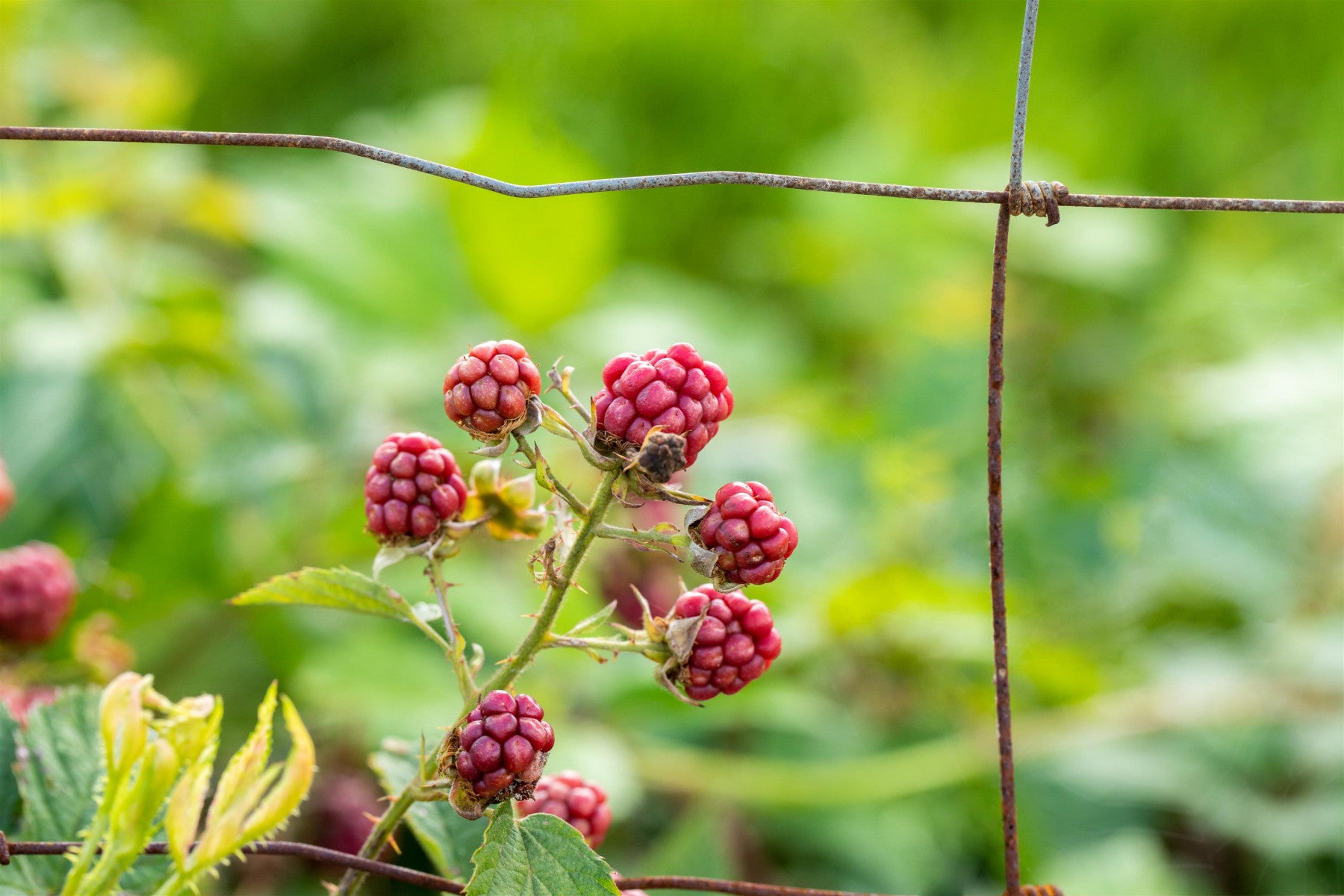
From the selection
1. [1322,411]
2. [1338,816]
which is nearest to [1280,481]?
[1322,411]

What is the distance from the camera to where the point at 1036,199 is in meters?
0.57

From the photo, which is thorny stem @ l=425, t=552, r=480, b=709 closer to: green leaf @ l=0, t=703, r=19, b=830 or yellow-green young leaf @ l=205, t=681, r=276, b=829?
yellow-green young leaf @ l=205, t=681, r=276, b=829

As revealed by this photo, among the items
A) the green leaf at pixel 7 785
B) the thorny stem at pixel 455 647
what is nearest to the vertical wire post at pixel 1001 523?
the thorny stem at pixel 455 647

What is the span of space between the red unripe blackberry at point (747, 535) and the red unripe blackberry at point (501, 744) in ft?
0.30

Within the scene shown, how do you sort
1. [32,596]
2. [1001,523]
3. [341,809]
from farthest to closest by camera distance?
[341,809], [32,596], [1001,523]

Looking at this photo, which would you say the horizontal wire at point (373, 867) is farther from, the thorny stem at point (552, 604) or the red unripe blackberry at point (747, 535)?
the red unripe blackberry at point (747, 535)

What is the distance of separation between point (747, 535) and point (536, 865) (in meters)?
0.15

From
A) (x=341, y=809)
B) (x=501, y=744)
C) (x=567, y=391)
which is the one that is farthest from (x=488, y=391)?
(x=341, y=809)

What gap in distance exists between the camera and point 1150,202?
20.4 inches

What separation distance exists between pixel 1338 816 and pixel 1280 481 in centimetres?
47

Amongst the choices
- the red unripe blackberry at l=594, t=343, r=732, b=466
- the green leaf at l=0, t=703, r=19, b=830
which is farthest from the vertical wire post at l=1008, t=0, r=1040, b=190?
the green leaf at l=0, t=703, r=19, b=830

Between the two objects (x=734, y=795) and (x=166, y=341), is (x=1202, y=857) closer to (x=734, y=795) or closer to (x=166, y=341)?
(x=734, y=795)

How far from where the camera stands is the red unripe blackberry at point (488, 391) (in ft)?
1.56

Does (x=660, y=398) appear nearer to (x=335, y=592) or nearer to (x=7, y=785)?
(x=335, y=592)
